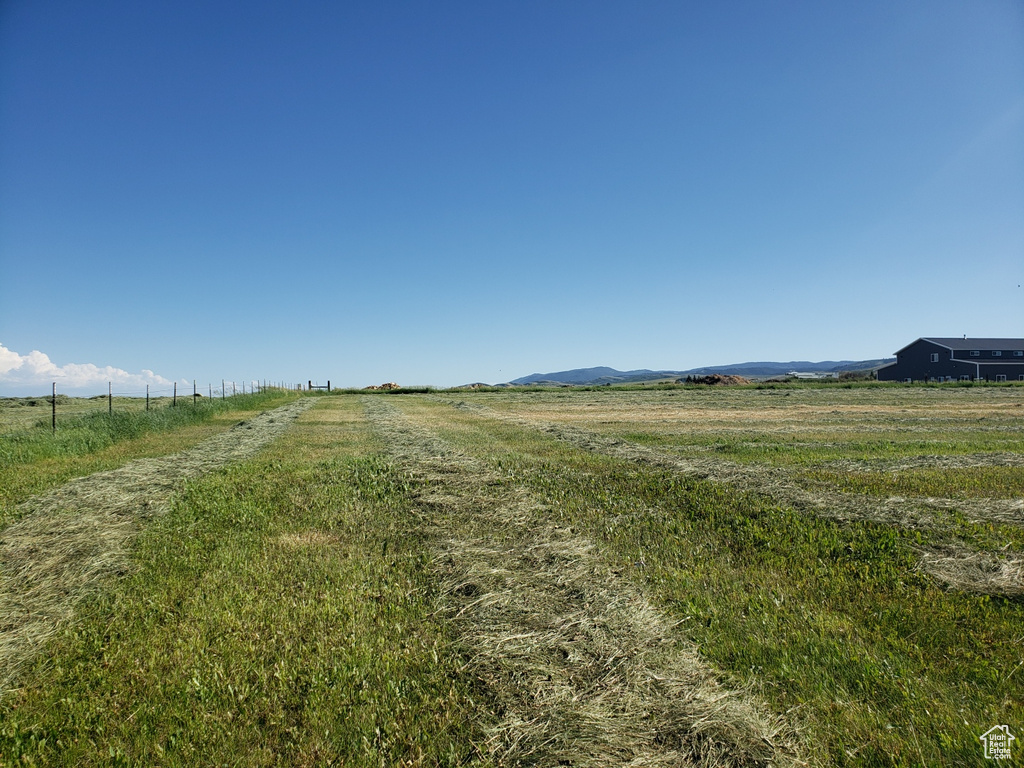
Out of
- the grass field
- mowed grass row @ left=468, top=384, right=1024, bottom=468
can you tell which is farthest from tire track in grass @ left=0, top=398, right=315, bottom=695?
mowed grass row @ left=468, top=384, right=1024, bottom=468

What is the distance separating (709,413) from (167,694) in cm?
3189

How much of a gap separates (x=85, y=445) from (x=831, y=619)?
19425 millimetres

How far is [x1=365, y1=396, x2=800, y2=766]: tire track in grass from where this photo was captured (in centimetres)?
357

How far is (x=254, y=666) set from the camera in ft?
15.2

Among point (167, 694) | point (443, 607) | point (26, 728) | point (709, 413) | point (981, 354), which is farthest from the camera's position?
point (981, 354)

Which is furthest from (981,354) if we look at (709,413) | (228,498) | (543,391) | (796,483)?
(228,498)

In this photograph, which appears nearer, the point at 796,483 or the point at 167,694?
the point at 167,694

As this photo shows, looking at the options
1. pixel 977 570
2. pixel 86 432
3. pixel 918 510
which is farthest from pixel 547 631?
pixel 86 432

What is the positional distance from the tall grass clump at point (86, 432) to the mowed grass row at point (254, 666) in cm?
1025

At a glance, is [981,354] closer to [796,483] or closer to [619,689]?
[796,483]

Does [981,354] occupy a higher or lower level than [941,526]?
higher

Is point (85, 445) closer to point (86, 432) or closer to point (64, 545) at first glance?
point (86, 432)

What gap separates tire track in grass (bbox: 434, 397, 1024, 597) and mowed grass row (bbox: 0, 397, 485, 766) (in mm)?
5692

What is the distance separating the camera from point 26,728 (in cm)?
396
